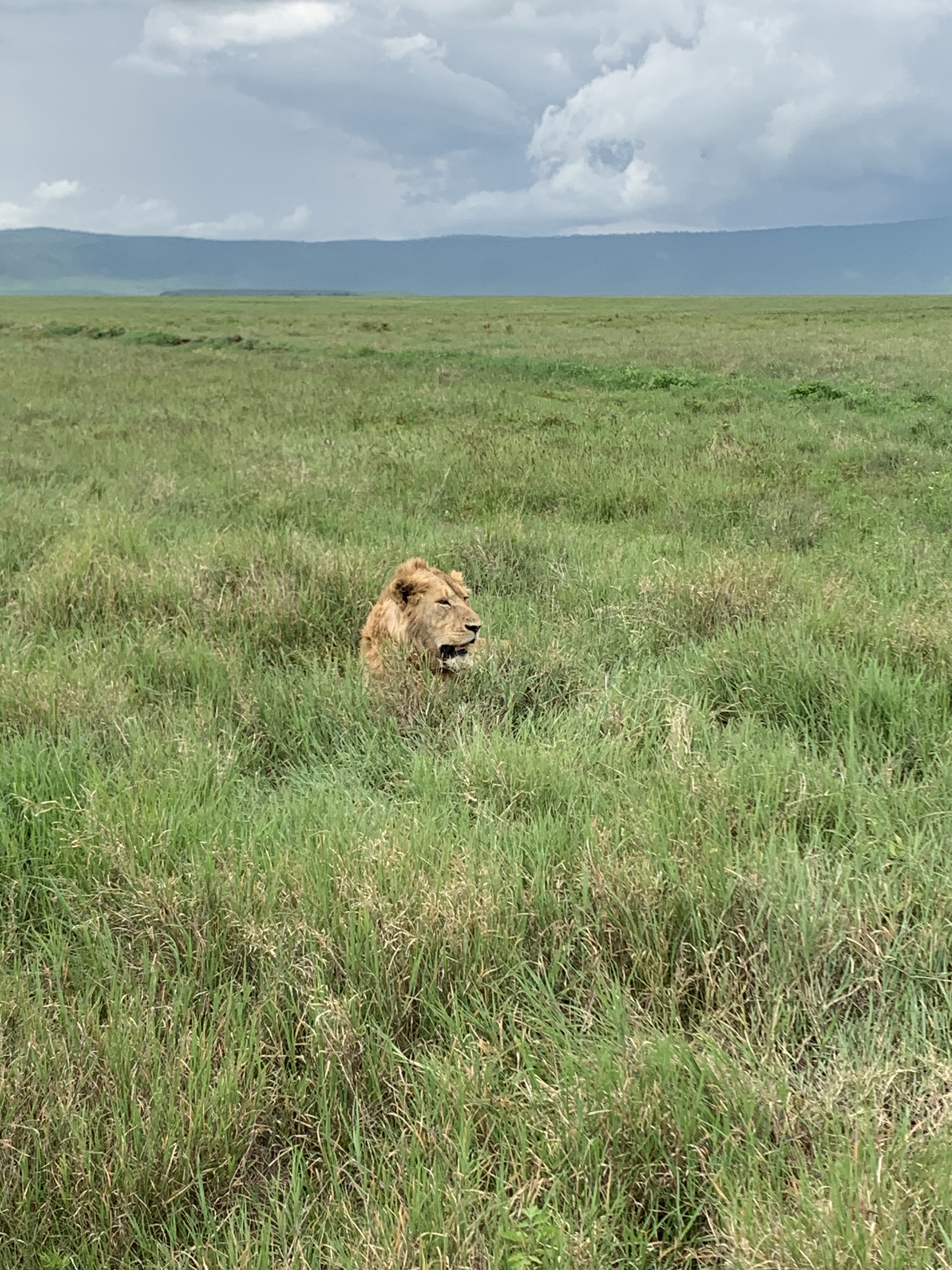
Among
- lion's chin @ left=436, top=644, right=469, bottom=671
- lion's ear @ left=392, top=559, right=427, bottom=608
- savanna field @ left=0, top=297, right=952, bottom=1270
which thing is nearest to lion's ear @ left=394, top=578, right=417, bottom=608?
lion's ear @ left=392, top=559, right=427, bottom=608

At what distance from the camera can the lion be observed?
3855 millimetres

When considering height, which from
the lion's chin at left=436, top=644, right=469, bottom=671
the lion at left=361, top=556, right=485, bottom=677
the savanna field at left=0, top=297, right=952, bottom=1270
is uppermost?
the lion at left=361, top=556, right=485, bottom=677

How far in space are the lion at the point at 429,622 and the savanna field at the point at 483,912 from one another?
0.52ft

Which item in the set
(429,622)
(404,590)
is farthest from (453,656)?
(404,590)

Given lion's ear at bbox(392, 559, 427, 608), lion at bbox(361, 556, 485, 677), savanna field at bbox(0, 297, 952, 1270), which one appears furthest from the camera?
lion's ear at bbox(392, 559, 427, 608)

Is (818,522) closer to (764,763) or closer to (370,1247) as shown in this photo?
(764,763)

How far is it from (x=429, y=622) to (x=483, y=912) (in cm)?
194

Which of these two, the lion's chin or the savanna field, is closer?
the savanna field

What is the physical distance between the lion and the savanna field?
0.52 ft

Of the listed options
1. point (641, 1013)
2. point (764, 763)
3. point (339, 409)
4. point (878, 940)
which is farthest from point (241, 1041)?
point (339, 409)

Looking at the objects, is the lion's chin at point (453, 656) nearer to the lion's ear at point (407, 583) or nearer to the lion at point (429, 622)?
the lion at point (429, 622)

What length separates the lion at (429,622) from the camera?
3.86 meters

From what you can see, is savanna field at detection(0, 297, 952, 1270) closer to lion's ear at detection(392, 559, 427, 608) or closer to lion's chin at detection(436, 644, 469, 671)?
lion's chin at detection(436, 644, 469, 671)

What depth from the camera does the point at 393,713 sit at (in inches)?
141
